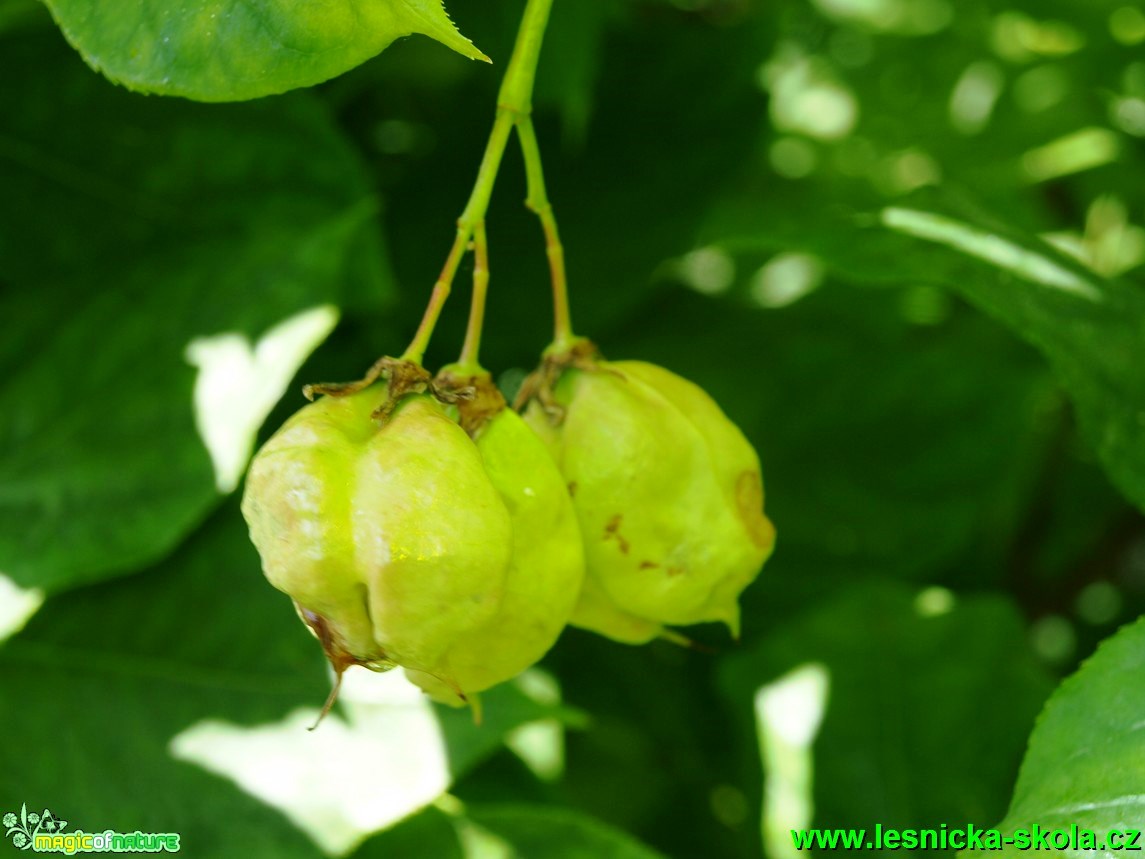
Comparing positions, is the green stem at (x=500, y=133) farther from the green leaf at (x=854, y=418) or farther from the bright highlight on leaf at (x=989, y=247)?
the green leaf at (x=854, y=418)

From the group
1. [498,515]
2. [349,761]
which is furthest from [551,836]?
[498,515]

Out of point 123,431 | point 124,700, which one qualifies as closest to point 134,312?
point 123,431

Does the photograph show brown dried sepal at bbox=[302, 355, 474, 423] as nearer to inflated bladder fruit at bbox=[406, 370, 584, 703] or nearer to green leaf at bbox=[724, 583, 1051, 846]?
inflated bladder fruit at bbox=[406, 370, 584, 703]

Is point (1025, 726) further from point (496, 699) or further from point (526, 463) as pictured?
point (526, 463)

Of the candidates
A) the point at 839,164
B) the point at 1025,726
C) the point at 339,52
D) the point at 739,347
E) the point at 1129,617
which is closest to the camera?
the point at 339,52

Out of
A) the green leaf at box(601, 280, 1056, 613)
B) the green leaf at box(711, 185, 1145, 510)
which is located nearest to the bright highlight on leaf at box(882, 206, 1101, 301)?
the green leaf at box(711, 185, 1145, 510)

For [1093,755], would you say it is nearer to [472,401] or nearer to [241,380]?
[472,401]

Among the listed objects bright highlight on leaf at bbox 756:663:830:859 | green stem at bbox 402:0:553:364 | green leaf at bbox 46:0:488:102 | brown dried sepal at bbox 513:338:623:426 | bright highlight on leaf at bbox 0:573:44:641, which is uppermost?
green leaf at bbox 46:0:488:102
